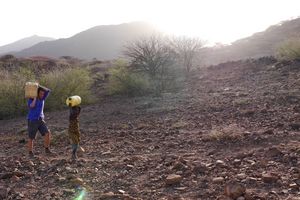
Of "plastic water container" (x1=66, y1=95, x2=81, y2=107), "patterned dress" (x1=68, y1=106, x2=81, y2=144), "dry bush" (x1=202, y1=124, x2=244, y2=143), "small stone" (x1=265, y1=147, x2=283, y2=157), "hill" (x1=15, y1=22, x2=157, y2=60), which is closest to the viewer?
"small stone" (x1=265, y1=147, x2=283, y2=157)

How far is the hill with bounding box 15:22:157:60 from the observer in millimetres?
106812

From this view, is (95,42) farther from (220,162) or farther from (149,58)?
(220,162)

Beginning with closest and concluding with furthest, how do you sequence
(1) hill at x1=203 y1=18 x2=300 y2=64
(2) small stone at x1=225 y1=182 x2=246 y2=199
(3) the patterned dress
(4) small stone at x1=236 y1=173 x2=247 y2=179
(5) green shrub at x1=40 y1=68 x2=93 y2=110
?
1. (2) small stone at x1=225 y1=182 x2=246 y2=199
2. (4) small stone at x1=236 y1=173 x2=247 y2=179
3. (3) the patterned dress
4. (5) green shrub at x1=40 y1=68 x2=93 y2=110
5. (1) hill at x1=203 y1=18 x2=300 y2=64

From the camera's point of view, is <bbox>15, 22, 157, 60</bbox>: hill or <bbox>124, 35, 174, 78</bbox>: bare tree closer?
<bbox>124, 35, 174, 78</bbox>: bare tree

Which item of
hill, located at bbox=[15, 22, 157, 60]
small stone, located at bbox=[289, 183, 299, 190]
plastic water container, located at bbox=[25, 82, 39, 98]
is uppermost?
hill, located at bbox=[15, 22, 157, 60]

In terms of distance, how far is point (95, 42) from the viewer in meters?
114

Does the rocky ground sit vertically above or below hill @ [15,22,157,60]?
below

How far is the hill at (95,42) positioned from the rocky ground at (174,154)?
294 ft

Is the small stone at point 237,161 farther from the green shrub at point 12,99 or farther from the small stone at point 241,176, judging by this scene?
the green shrub at point 12,99

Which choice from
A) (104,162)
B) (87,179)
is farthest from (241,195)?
(104,162)

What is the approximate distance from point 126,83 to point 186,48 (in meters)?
10.6

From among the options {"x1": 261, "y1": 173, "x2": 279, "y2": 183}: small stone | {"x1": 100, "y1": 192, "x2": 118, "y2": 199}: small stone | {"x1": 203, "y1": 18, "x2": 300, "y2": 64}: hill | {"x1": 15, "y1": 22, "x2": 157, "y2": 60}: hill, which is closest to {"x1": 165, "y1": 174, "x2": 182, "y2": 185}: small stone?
{"x1": 100, "y1": 192, "x2": 118, "y2": 199}: small stone

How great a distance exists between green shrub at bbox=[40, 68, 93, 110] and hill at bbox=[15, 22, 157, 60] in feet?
272

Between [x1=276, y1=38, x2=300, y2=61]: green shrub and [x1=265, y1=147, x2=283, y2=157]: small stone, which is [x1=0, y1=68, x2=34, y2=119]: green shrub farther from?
[x1=265, y1=147, x2=283, y2=157]: small stone
